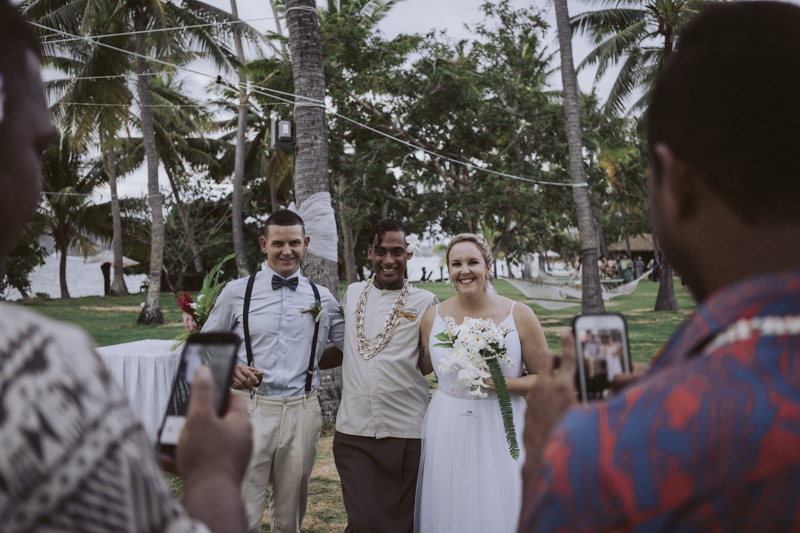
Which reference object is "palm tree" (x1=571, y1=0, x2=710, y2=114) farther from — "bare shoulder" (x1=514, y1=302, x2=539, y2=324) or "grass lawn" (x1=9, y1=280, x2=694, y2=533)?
"bare shoulder" (x1=514, y1=302, x2=539, y2=324)

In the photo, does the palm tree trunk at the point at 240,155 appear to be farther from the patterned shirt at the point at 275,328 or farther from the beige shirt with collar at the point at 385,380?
the beige shirt with collar at the point at 385,380

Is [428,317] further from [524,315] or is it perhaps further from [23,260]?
[23,260]

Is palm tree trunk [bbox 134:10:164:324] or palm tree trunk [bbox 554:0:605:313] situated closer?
palm tree trunk [bbox 554:0:605:313]

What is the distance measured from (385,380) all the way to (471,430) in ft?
2.21

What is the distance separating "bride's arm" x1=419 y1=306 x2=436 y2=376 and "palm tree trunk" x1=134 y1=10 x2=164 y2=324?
15999mm

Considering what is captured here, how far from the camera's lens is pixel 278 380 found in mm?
4371

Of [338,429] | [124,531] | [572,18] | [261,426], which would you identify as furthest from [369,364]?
[572,18]

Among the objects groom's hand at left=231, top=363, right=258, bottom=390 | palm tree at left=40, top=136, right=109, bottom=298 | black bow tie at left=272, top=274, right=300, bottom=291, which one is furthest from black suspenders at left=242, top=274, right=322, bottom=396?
palm tree at left=40, top=136, right=109, bottom=298

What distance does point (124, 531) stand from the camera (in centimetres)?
81

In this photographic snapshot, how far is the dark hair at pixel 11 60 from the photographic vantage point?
35.7 inches

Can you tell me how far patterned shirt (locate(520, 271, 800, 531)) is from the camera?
0.78m

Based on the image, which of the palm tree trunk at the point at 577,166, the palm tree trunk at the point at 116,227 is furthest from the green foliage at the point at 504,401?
Answer: the palm tree trunk at the point at 116,227

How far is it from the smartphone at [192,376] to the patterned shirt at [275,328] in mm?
2934

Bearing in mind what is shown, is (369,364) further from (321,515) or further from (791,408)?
(791,408)
